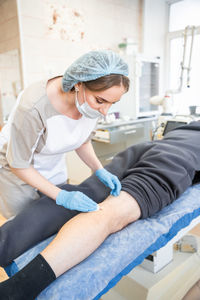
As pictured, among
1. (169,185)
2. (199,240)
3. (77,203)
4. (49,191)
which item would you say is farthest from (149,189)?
(199,240)

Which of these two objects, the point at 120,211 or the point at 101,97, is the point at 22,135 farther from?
the point at 120,211

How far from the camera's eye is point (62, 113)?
1074mm

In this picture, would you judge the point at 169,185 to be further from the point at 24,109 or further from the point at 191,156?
the point at 24,109

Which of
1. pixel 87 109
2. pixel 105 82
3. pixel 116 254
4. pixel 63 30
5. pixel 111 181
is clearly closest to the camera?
pixel 116 254

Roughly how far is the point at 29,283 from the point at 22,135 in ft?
1.78

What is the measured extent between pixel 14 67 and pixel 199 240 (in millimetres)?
2394

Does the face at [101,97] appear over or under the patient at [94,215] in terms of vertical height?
over

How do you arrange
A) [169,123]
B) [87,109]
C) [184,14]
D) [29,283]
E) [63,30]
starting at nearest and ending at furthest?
1. [29,283]
2. [87,109]
3. [169,123]
4. [63,30]
5. [184,14]

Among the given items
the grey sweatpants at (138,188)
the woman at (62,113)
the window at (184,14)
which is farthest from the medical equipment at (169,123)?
the window at (184,14)

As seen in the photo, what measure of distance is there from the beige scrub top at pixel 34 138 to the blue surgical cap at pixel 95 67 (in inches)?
6.4

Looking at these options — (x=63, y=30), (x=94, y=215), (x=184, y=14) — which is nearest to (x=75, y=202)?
(x=94, y=215)

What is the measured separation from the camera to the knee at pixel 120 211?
91cm

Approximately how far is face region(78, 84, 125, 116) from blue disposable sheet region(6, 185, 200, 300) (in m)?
0.50

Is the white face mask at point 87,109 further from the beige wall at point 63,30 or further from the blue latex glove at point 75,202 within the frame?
the beige wall at point 63,30
